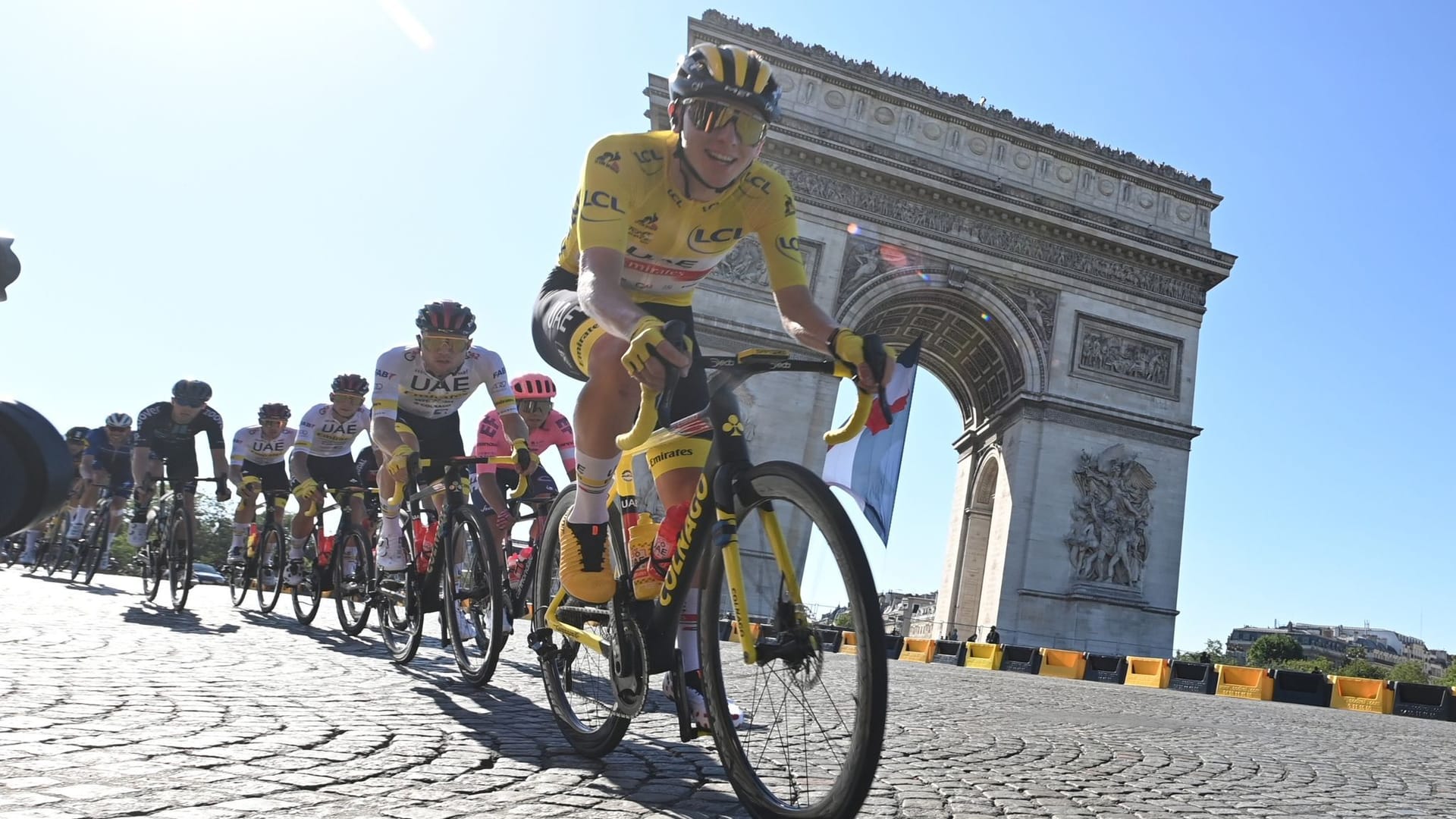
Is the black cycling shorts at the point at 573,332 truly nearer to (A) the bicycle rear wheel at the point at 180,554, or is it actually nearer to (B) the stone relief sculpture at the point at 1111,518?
(A) the bicycle rear wheel at the point at 180,554

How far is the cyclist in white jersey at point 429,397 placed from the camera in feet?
19.3

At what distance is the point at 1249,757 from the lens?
4.96 meters

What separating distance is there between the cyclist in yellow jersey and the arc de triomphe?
20.3 m

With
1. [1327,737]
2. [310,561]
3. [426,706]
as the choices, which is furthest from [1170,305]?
[426,706]

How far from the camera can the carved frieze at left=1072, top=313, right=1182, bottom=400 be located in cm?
2722

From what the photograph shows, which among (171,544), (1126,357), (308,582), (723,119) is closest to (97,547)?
(171,544)

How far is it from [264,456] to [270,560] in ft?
4.48

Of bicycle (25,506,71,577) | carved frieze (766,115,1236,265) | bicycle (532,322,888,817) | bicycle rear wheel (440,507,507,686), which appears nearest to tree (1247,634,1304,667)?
carved frieze (766,115,1236,265)

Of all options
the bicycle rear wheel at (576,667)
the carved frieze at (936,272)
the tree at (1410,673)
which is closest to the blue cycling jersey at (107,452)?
the bicycle rear wheel at (576,667)

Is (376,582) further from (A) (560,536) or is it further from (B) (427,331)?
(A) (560,536)

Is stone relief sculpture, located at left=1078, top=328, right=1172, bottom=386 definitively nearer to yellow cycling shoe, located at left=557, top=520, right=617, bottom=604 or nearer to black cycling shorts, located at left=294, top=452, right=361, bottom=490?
black cycling shorts, located at left=294, top=452, right=361, bottom=490

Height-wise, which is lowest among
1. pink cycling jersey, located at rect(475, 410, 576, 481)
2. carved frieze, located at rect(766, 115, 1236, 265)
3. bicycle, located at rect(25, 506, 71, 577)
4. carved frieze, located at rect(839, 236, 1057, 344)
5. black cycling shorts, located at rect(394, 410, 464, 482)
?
bicycle, located at rect(25, 506, 71, 577)

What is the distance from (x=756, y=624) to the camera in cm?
261

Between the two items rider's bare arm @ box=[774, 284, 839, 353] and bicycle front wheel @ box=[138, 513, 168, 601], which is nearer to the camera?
rider's bare arm @ box=[774, 284, 839, 353]
